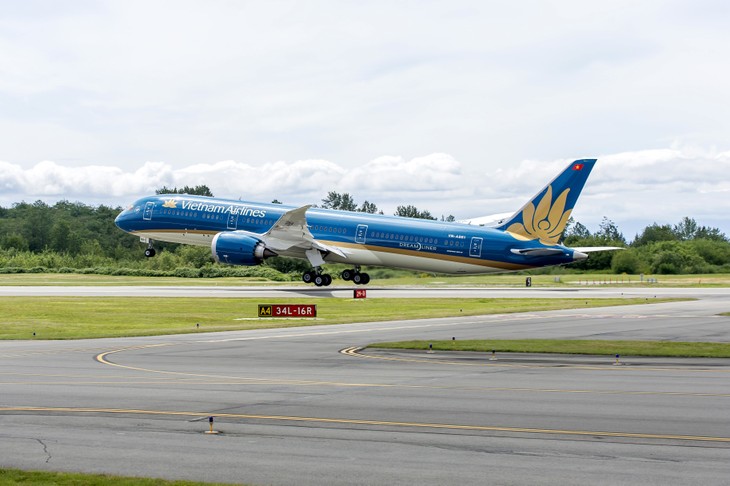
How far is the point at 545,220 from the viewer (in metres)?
60.6

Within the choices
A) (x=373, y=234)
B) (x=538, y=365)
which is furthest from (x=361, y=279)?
(x=538, y=365)

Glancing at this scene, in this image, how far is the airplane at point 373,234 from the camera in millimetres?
60625

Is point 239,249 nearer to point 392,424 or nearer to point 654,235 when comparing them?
point 392,424

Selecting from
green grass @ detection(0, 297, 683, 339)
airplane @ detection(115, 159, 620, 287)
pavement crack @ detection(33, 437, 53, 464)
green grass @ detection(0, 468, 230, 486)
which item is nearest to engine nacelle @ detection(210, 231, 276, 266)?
airplane @ detection(115, 159, 620, 287)

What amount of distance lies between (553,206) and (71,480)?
51339mm

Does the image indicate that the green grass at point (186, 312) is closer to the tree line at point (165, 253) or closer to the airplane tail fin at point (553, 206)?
the airplane tail fin at point (553, 206)

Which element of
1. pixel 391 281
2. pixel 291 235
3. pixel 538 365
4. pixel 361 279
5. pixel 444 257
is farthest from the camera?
pixel 391 281

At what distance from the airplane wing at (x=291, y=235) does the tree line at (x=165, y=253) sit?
27.4 m

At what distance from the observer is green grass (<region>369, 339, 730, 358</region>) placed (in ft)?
86.1

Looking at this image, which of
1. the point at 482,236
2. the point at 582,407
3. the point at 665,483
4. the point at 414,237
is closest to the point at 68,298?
the point at 414,237

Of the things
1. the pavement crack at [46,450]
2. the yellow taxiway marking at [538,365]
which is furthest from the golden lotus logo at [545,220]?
the pavement crack at [46,450]

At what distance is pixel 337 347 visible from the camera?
3012 centimetres

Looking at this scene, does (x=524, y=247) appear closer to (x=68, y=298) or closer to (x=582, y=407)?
(x=68, y=298)

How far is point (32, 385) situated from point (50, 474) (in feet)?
30.9
